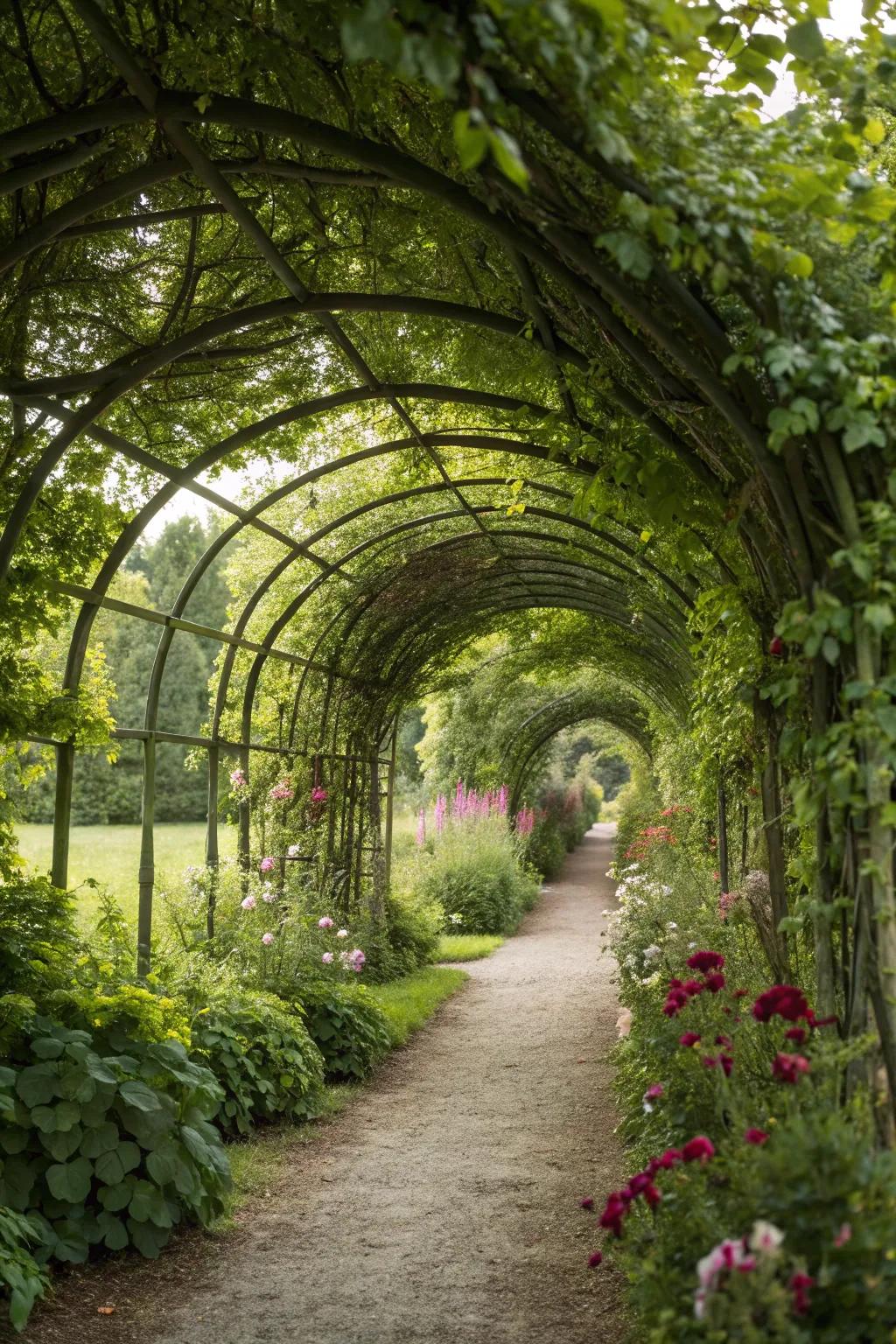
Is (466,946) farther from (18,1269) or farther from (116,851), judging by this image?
(116,851)

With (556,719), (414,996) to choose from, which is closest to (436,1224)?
(414,996)

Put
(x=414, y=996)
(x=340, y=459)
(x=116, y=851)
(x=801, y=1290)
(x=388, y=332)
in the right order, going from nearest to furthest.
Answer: (x=801, y=1290) < (x=388, y=332) < (x=340, y=459) < (x=414, y=996) < (x=116, y=851)

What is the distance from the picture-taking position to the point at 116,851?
2611 centimetres

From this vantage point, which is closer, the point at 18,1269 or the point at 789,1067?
the point at 789,1067

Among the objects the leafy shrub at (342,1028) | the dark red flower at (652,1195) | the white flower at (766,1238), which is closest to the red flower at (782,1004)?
the dark red flower at (652,1195)

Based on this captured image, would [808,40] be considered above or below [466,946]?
above

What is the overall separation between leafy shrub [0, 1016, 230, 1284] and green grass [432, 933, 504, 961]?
7.64 meters

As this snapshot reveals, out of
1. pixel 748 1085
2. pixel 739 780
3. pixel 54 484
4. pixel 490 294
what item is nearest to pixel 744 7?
pixel 490 294

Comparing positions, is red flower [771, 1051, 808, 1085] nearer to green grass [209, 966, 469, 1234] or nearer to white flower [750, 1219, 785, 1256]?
white flower [750, 1219, 785, 1256]

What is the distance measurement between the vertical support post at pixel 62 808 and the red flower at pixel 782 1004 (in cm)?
367

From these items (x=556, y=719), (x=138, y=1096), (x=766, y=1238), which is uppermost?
(x=556, y=719)

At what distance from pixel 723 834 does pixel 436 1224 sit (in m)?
3.71

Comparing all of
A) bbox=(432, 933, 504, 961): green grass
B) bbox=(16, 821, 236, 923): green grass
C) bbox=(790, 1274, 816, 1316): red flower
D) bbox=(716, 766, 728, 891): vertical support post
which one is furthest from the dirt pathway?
bbox=(16, 821, 236, 923): green grass

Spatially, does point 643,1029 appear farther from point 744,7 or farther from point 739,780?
point 744,7
